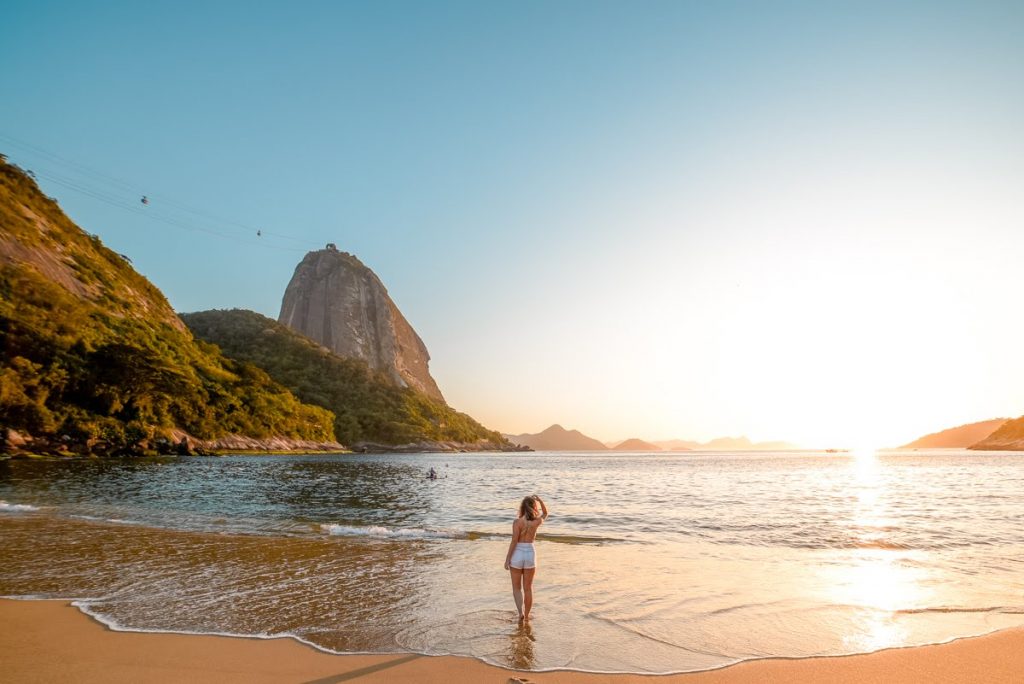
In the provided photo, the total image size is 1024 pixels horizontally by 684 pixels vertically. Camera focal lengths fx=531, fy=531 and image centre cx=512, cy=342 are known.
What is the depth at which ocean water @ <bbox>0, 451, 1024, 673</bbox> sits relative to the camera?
7.98 metres

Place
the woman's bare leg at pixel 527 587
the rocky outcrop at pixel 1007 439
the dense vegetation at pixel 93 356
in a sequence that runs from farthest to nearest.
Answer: the rocky outcrop at pixel 1007 439
the dense vegetation at pixel 93 356
the woman's bare leg at pixel 527 587

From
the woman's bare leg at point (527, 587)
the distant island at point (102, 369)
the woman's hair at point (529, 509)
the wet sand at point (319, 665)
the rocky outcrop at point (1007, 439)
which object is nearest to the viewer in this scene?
the wet sand at point (319, 665)

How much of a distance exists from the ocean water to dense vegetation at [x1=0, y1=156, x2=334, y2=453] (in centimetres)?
4738

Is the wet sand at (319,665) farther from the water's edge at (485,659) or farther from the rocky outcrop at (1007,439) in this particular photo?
the rocky outcrop at (1007,439)

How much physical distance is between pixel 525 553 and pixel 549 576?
414 centimetres

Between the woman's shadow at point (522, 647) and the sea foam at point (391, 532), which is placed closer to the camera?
the woman's shadow at point (522, 647)

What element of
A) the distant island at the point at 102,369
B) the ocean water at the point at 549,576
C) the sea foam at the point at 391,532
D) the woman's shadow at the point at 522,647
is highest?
the distant island at the point at 102,369

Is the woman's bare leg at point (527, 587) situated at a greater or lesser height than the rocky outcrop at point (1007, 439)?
greater

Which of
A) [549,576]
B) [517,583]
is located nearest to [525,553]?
[517,583]

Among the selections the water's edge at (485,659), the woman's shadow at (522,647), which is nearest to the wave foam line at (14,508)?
the water's edge at (485,659)

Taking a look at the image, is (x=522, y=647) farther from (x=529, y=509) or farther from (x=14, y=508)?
(x=14, y=508)

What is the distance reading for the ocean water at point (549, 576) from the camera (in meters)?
7.98

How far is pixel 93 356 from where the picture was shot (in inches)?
2911

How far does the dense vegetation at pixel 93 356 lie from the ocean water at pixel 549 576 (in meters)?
47.4
